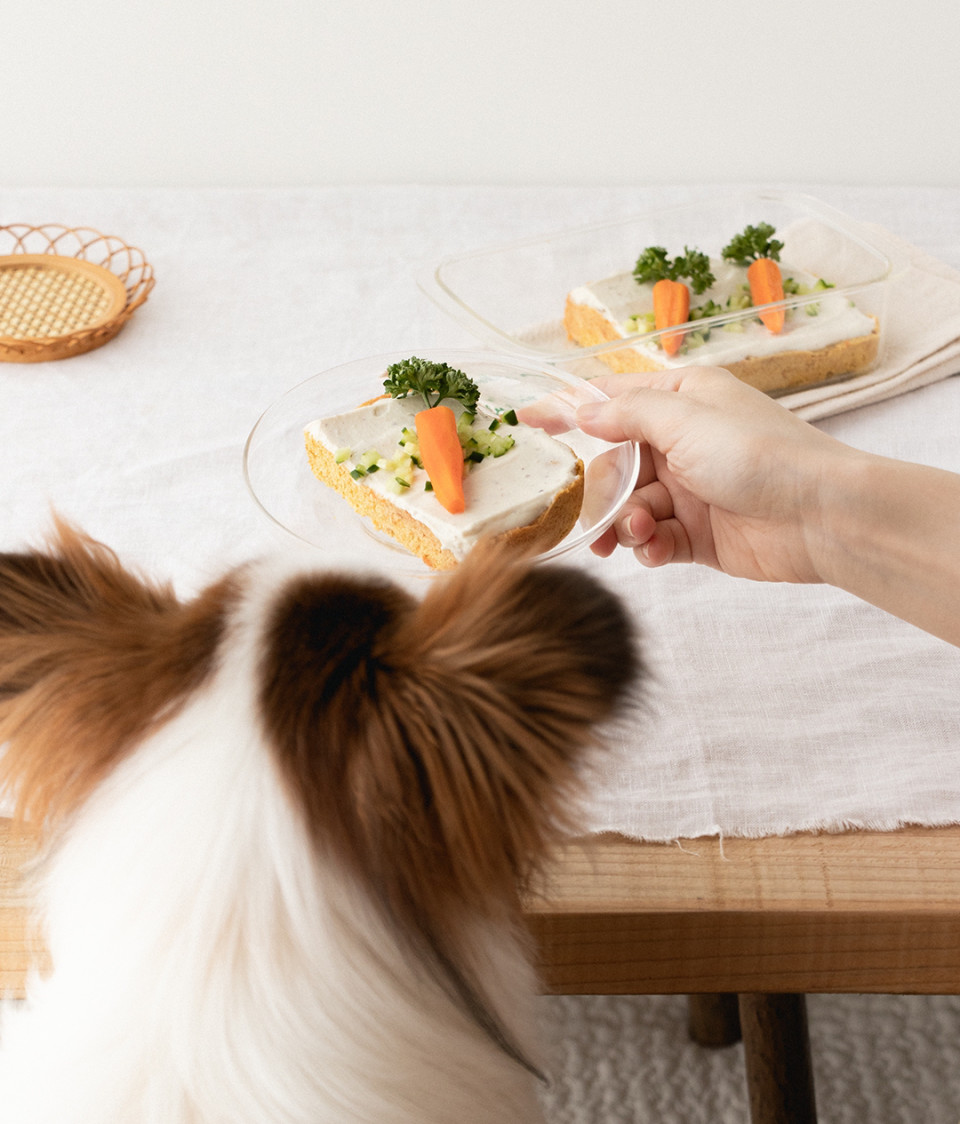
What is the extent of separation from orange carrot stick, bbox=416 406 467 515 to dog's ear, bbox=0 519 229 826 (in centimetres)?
31

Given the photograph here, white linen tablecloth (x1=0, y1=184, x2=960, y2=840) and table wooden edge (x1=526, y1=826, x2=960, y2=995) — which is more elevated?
white linen tablecloth (x1=0, y1=184, x2=960, y2=840)

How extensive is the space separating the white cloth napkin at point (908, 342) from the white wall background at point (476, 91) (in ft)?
1.51

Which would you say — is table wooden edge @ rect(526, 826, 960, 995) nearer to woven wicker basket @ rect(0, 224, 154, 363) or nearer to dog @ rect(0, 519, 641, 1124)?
dog @ rect(0, 519, 641, 1124)

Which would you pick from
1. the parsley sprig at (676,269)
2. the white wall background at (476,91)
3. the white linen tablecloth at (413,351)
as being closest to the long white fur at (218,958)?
the white linen tablecloth at (413,351)

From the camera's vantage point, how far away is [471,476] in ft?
3.22

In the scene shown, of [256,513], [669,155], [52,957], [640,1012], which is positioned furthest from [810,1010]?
[669,155]

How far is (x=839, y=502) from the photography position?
93cm

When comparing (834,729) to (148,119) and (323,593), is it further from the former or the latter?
(148,119)

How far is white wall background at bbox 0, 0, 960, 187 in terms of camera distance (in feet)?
5.74

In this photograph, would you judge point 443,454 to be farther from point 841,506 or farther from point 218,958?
point 218,958

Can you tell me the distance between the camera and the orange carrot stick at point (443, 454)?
37.0 inches

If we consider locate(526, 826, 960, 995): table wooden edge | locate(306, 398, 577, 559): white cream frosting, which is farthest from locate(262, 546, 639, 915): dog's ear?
locate(306, 398, 577, 559): white cream frosting

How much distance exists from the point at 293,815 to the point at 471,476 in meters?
0.48

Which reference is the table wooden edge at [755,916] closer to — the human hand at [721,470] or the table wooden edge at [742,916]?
the table wooden edge at [742,916]
